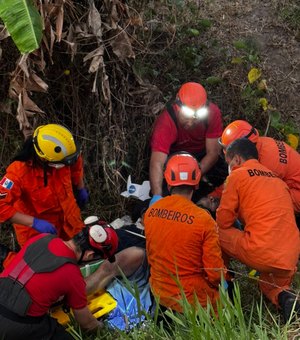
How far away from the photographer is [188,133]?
5418 millimetres

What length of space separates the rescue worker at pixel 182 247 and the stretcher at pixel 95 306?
1.42 ft

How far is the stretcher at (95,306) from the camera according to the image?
13.2 ft

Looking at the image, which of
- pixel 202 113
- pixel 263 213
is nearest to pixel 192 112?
pixel 202 113

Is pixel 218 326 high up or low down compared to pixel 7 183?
up

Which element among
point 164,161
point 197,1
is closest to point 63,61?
point 164,161

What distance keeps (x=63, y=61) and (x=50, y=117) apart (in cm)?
54

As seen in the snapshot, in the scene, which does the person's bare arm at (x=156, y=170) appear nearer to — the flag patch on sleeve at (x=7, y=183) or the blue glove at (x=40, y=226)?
the blue glove at (x=40, y=226)

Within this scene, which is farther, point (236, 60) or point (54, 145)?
point (236, 60)

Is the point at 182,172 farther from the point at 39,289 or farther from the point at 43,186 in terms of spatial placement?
the point at 39,289

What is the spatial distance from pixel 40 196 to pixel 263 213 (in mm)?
1742

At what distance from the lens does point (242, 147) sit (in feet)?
14.4

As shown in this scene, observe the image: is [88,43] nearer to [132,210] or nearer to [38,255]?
[132,210]

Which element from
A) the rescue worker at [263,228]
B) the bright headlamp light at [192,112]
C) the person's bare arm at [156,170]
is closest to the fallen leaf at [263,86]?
the bright headlamp light at [192,112]

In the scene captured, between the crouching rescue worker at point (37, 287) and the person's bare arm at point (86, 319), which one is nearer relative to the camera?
the crouching rescue worker at point (37, 287)
